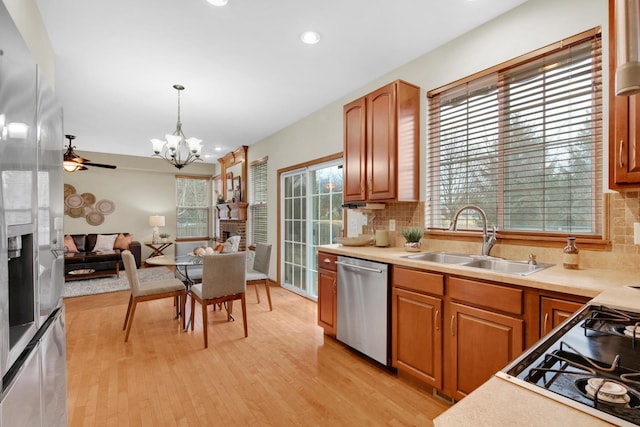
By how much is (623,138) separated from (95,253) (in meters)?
7.78

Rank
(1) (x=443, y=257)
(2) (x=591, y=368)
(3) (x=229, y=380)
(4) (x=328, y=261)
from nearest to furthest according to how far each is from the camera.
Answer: (2) (x=591, y=368), (3) (x=229, y=380), (1) (x=443, y=257), (4) (x=328, y=261)

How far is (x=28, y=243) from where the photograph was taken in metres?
1.06

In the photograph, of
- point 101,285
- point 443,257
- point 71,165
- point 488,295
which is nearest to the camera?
point 488,295

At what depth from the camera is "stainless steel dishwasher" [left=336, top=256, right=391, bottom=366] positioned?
241 cm

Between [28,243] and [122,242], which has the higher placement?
[28,243]

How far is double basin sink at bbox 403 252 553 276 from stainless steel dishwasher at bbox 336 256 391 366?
0.36 meters

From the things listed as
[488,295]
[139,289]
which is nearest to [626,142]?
[488,295]

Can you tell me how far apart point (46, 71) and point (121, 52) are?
59cm

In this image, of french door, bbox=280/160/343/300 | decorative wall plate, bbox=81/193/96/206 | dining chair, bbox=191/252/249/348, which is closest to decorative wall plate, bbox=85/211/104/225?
decorative wall plate, bbox=81/193/96/206

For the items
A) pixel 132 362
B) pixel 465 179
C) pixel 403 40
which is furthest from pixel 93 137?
pixel 465 179

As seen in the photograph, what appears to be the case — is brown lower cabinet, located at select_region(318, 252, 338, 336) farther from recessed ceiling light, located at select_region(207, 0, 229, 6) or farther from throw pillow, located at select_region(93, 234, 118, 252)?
throw pillow, located at select_region(93, 234, 118, 252)

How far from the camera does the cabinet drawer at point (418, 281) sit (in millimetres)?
2037

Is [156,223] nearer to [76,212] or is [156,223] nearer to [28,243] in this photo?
[76,212]

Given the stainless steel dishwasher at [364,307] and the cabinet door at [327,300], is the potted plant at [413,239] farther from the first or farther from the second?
the cabinet door at [327,300]
